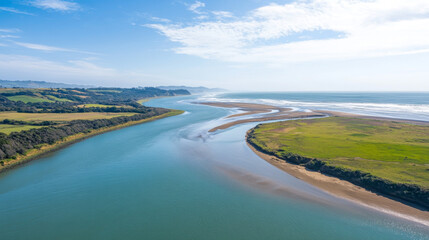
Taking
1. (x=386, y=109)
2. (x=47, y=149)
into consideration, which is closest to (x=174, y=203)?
(x=47, y=149)

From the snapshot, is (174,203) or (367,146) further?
(367,146)

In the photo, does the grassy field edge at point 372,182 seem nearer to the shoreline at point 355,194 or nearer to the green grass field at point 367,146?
the shoreline at point 355,194

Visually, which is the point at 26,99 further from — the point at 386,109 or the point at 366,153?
the point at 386,109

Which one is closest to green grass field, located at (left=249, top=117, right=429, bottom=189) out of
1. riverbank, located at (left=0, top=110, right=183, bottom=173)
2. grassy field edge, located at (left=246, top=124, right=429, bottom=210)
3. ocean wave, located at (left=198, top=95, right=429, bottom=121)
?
grassy field edge, located at (left=246, top=124, right=429, bottom=210)

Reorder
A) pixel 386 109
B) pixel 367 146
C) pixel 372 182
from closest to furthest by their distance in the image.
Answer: pixel 372 182 < pixel 367 146 < pixel 386 109

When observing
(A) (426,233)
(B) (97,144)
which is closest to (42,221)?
(B) (97,144)

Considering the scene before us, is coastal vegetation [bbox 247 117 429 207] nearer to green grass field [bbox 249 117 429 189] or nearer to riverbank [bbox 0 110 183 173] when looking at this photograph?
green grass field [bbox 249 117 429 189]

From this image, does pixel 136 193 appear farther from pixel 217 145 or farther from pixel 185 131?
pixel 185 131
